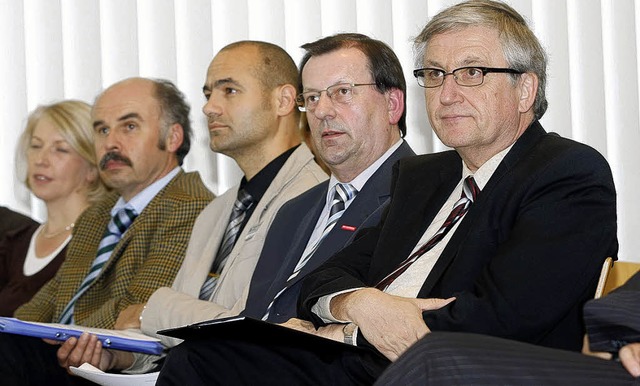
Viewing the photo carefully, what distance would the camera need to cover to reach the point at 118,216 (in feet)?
14.1

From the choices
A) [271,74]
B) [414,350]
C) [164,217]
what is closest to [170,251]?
[164,217]

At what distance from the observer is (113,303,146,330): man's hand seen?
3564 mm

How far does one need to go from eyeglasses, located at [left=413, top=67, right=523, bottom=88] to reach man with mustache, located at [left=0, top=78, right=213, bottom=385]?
1.47 meters

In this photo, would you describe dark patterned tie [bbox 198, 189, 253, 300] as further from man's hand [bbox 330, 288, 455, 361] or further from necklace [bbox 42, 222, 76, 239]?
man's hand [bbox 330, 288, 455, 361]

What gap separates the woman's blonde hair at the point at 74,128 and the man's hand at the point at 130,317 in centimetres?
132

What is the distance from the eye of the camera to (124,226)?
14.0 ft

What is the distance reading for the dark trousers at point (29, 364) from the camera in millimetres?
3521

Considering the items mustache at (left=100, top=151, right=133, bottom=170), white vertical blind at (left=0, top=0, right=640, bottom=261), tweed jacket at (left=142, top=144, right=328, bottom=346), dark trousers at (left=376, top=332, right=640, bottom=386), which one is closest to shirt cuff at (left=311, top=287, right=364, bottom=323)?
tweed jacket at (left=142, top=144, right=328, bottom=346)

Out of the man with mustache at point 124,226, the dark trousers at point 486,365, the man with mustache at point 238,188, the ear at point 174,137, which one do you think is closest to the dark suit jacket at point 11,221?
the man with mustache at point 124,226

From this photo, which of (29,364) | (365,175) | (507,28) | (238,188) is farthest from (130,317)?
(507,28)

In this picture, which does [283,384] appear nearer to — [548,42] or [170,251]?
→ [170,251]

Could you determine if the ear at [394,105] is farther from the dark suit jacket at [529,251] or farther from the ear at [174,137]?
the ear at [174,137]

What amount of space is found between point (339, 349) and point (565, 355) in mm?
794

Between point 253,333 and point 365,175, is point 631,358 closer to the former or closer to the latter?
point 253,333
